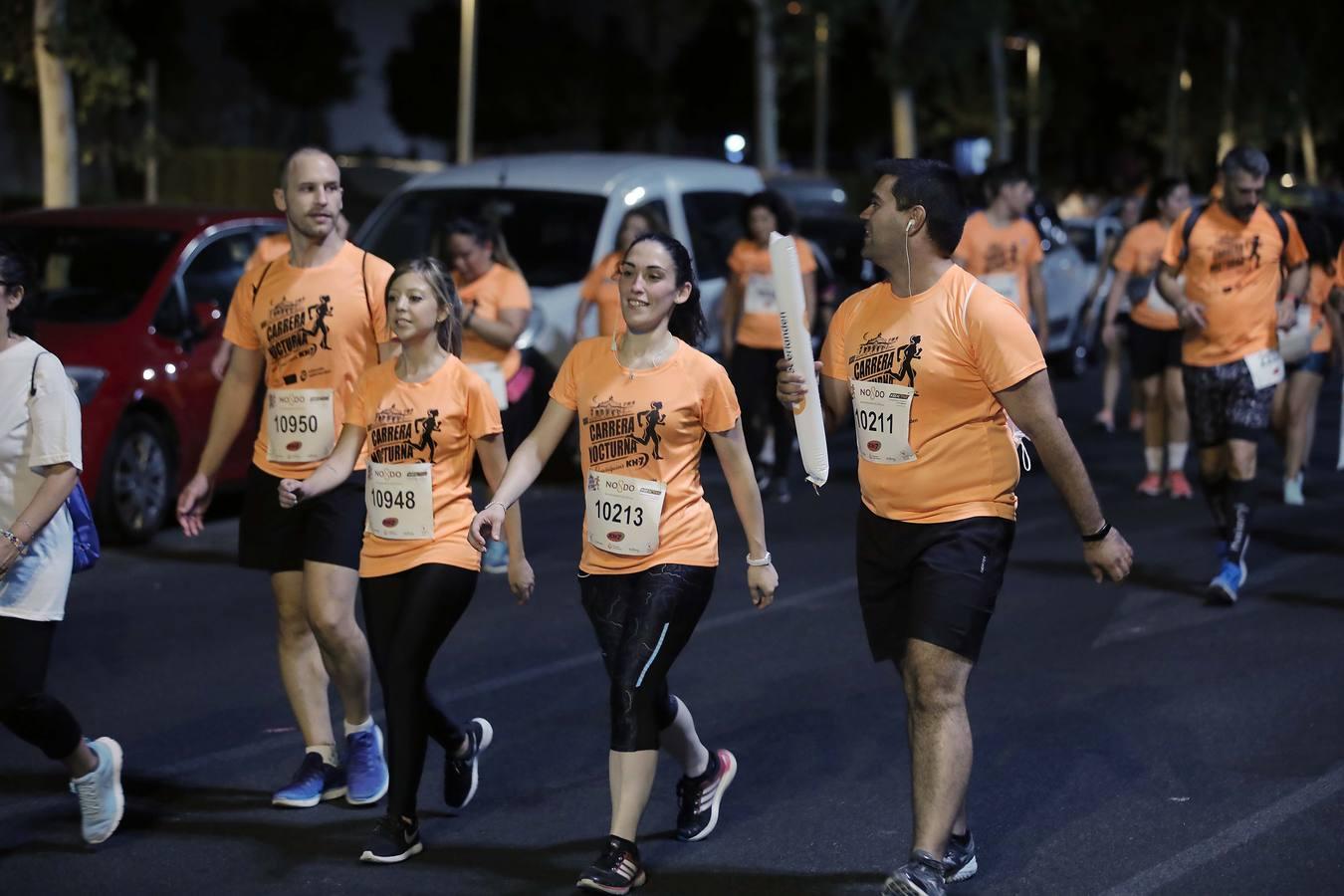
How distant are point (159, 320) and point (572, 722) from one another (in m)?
4.70

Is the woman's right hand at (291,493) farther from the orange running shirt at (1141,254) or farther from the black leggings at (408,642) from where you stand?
the orange running shirt at (1141,254)

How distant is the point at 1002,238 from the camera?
1164 cm

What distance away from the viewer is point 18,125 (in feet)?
144

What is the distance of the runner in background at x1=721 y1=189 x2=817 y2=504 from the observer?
38.7ft

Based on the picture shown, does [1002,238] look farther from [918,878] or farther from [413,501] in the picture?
[918,878]

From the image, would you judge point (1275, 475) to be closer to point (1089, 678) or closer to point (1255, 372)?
point (1255, 372)

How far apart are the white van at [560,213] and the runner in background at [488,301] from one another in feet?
6.92

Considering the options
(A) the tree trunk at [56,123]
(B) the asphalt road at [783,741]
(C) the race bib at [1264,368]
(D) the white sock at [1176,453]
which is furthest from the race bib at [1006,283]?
(A) the tree trunk at [56,123]

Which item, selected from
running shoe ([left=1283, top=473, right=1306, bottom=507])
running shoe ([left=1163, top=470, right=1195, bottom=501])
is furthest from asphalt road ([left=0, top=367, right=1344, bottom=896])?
running shoe ([left=1163, top=470, right=1195, bottom=501])

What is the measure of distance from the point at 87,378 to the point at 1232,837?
6709mm

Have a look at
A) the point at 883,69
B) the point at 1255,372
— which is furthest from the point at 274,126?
the point at 1255,372

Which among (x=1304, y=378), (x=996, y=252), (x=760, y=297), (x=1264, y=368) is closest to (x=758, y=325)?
(x=760, y=297)

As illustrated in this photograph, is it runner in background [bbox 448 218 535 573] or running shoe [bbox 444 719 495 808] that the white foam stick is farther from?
runner in background [bbox 448 218 535 573]

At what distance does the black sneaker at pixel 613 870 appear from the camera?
16.7ft
